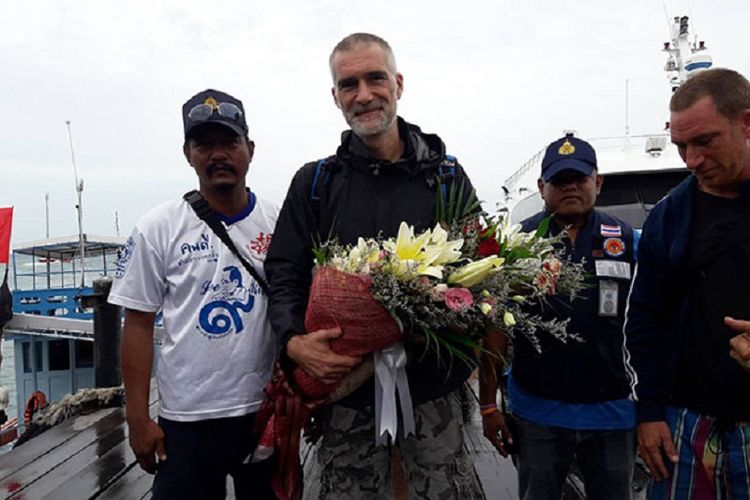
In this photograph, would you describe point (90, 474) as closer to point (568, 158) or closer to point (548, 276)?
point (548, 276)

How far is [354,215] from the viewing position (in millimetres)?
2062

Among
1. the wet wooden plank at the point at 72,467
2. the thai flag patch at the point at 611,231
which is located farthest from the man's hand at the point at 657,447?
the wet wooden plank at the point at 72,467

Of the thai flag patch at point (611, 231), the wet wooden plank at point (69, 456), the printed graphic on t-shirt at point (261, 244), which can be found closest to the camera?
the printed graphic on t-shirt at point (261, 244)

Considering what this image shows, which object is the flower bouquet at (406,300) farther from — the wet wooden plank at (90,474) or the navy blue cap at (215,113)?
the wet wooden plank at (90,474)

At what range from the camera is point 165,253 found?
2.23 meters

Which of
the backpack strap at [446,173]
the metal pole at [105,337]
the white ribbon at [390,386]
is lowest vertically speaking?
the metal pole at [105,337]

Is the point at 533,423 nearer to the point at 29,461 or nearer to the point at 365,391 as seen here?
the point at 365,391

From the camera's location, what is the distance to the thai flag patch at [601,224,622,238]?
253 centimetres

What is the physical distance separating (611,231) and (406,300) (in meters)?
1.28

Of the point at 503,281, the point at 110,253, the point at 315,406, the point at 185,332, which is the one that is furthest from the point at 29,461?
the point at 110,253

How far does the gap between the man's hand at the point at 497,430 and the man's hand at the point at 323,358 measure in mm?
1011

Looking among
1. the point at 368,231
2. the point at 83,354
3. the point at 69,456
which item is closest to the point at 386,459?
the point at 368,231

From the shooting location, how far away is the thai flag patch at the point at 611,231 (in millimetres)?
2533

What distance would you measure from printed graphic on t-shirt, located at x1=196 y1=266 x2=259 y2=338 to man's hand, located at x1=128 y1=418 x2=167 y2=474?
0.42 metres
